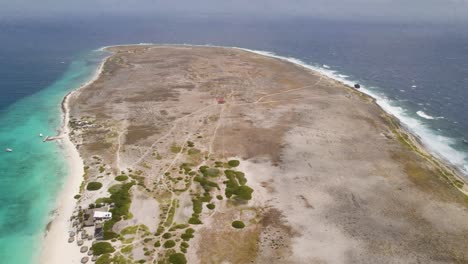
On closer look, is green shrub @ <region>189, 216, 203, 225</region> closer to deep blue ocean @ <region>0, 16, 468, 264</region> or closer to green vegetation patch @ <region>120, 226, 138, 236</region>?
green vegetation patch @ <region>120, 226, 138, 236</region>

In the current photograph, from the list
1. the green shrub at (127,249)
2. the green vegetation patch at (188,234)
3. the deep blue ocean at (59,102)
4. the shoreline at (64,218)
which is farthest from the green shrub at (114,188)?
the green vegetation patch at (188,234)

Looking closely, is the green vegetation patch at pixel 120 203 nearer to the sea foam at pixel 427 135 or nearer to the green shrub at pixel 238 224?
the green shrub at pixel 238 224

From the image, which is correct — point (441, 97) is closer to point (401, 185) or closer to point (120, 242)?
point (401, 185)

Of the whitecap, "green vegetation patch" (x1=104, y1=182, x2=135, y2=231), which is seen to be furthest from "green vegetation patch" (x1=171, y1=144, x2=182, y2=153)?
the whitecap

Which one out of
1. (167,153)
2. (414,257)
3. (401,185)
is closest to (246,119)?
(167,153)

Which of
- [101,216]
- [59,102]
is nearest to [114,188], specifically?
[101,216]

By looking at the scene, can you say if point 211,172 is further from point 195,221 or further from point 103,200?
point 103,200
